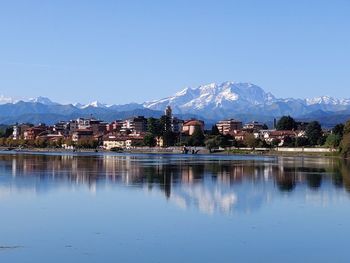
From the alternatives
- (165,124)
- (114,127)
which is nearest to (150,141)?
(165,124)

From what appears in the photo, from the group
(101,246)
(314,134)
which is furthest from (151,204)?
(314,134)

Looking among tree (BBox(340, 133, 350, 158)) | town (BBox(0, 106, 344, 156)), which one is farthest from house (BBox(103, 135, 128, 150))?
tree (BBox(340, 133, 350, 158))

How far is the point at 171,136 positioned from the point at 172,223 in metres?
96.2

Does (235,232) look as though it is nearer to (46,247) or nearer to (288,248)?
(288,248)

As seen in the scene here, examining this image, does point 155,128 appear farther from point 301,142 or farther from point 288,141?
point 301,142

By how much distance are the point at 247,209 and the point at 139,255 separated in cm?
730

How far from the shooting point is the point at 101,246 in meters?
12.5

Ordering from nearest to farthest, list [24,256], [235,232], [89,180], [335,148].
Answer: [24,256] < [235,232] < [89,180] < [335,148]

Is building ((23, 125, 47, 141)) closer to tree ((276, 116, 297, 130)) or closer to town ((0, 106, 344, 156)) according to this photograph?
town ((0, 106, 344, 156))

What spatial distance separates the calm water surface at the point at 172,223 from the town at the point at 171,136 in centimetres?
5051

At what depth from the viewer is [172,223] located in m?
15.6

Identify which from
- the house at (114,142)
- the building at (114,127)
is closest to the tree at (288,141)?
the house at (114,142)

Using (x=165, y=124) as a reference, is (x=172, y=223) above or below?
below

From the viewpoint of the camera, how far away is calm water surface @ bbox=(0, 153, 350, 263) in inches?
476
